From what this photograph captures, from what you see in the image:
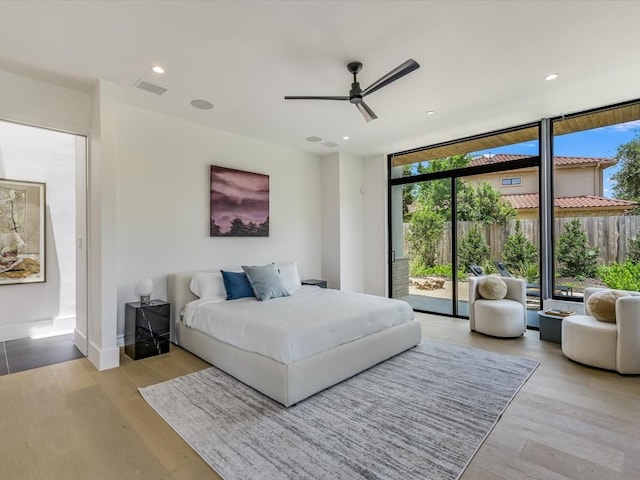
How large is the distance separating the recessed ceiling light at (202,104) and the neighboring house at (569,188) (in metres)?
4.20

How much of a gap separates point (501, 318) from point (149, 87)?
496 centimetres

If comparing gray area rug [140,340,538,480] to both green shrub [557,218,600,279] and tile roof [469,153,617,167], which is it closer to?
green shrub [557,218,600,279]

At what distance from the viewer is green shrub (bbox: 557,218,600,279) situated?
424cm

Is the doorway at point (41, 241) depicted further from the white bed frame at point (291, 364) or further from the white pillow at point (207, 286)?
the white pillow at point (207, 286)

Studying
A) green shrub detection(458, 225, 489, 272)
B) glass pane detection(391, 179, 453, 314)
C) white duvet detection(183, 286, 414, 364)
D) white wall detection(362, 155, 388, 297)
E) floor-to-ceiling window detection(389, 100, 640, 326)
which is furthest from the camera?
white wall detection(362, 155, 388, 297)

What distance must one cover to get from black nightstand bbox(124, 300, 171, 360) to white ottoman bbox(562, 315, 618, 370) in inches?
172

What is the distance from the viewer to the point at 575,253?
4.34 meters

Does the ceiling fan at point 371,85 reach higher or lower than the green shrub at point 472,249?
higher

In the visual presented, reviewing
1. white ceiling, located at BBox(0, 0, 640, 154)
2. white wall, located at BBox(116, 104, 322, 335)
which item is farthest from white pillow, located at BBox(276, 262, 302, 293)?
white ceiling, located at BBox(0, 0, 640, 154)

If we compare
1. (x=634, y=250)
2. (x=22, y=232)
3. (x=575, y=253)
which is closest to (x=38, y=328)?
(x=22, y=232)

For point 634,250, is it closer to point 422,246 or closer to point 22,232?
point 422,246

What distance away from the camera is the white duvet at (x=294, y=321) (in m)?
2.66

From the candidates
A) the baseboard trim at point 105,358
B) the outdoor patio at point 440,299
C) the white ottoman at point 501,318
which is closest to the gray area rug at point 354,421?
the baseboard trim at point 105,358

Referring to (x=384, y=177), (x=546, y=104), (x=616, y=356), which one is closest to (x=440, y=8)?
(x=546, y=104)
